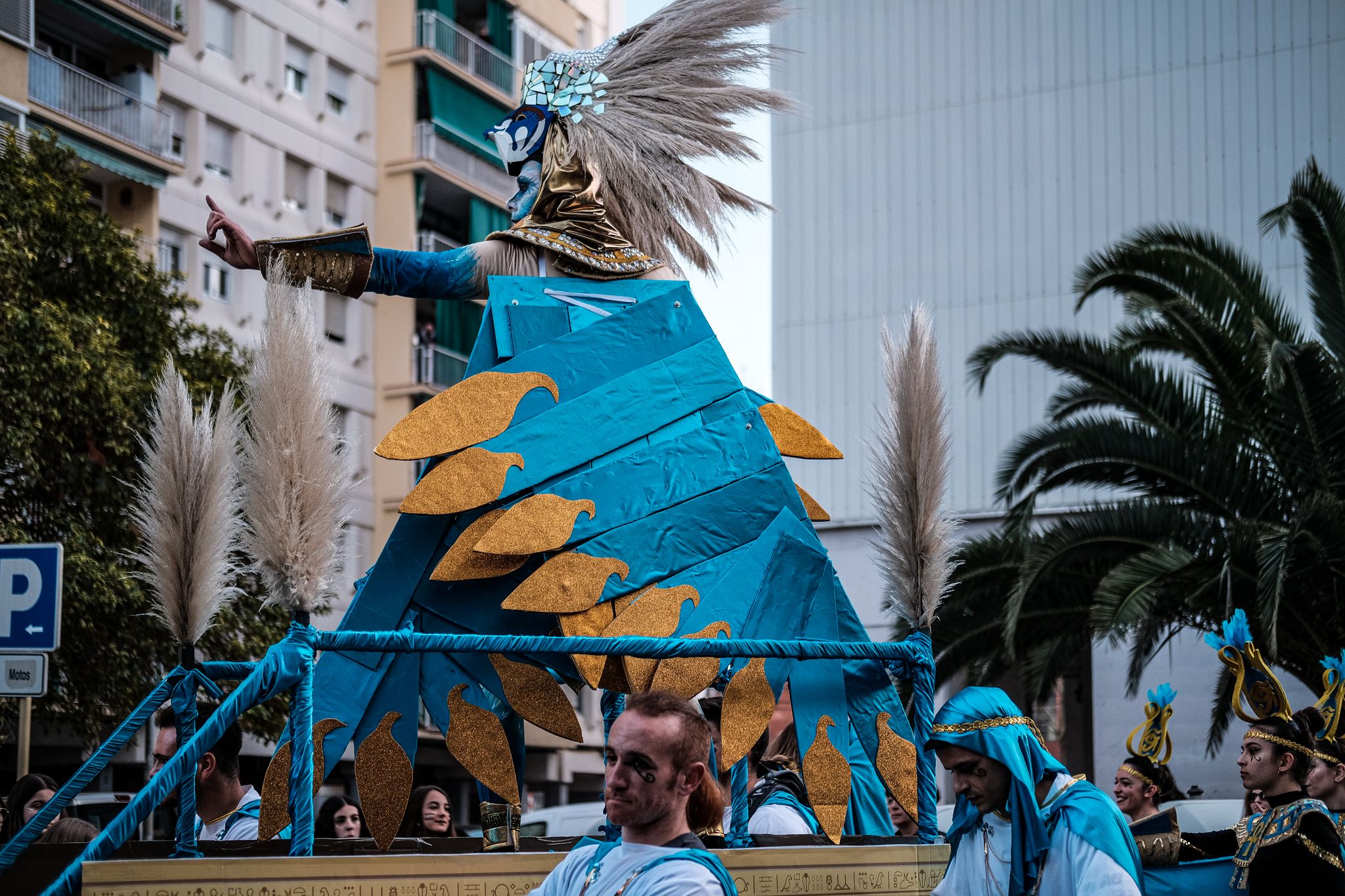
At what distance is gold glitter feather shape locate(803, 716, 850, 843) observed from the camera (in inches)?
204

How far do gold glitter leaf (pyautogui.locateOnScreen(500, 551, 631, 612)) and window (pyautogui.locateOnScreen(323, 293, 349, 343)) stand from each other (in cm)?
2418

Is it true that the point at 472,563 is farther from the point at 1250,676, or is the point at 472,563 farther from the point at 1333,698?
the point at 1333,698

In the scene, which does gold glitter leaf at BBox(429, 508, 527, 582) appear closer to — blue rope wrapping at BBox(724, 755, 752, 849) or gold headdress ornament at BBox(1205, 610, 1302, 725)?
blue rope wrapping at BBox(724, 755, 752, 849)

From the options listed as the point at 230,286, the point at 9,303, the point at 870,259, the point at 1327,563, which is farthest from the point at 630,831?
the point at 230,286

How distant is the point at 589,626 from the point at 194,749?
4.07 feet

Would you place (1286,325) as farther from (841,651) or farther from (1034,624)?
(841,651)

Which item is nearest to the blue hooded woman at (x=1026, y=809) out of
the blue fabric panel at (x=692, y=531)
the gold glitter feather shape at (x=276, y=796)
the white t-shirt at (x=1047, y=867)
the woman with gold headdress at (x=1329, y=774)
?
the white t-shirt at (x=1047, y=867)

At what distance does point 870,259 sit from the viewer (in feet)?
83.2

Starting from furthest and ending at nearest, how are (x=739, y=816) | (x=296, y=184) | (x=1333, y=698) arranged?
(x=296, y=184)
(x=1333, y=698)
(x=739, y=816)

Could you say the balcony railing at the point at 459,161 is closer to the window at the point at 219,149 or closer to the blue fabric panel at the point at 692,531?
the window at the point at 219,149

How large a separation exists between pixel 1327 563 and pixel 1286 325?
7.55ft

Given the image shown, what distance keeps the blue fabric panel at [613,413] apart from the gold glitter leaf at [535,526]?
7 cm

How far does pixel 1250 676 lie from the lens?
643 cm

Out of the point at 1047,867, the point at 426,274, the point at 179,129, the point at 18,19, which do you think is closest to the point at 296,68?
the point at 179,129
